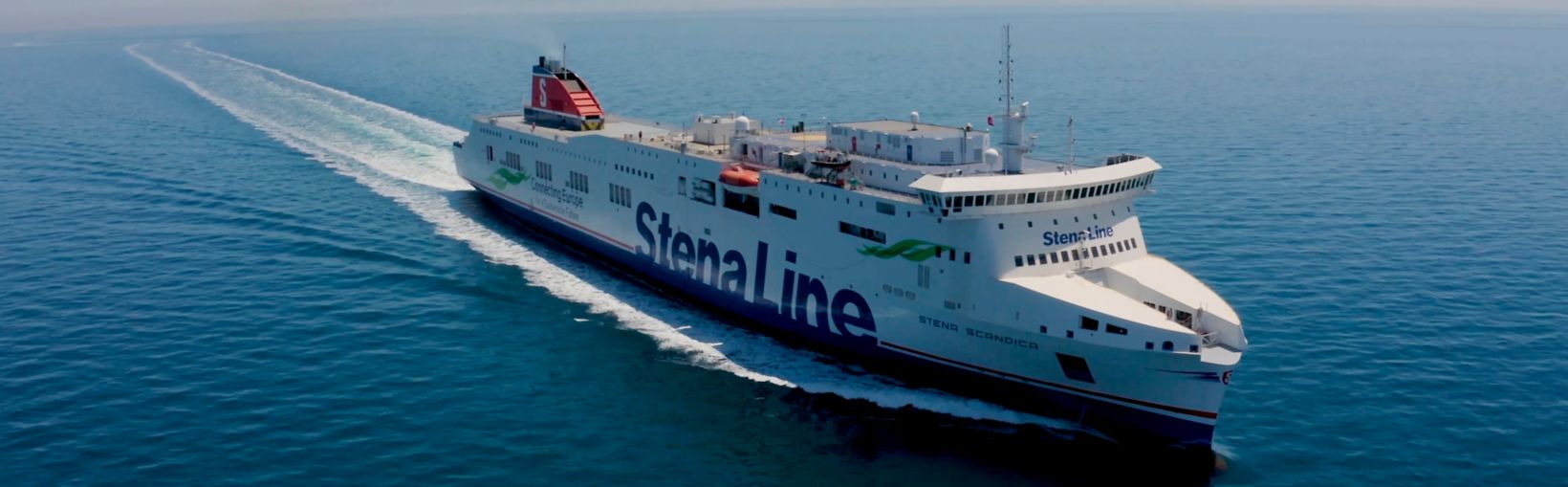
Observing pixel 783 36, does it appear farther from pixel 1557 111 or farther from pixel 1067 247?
pixel 1067 247

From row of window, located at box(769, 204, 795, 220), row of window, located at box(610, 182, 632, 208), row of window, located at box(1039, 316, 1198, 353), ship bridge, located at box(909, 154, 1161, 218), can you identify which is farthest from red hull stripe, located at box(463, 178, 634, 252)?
row of window, located at box(1039, 316, 1198, 353)

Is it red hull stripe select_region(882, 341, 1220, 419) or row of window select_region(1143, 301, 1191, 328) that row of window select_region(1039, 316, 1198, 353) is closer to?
red hull stripe select_region(882, 341, 1220, 419)

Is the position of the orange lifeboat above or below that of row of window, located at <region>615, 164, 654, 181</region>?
above

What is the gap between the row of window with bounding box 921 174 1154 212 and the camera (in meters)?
28.4

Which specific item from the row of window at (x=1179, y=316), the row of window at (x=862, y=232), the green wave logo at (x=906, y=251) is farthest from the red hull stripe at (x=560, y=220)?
the row of window at (x=1179, y=316)

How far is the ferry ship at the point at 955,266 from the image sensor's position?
2698cm

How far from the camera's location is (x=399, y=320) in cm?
3588

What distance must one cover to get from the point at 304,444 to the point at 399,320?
9726 mm

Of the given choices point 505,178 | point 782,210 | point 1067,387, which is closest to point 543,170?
point 505,178

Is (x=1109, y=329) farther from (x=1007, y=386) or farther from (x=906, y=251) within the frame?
(x=906, y=251)

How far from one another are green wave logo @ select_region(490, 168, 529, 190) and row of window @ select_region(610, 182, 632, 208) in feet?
26.7

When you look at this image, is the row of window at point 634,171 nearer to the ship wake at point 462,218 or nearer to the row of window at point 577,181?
the row of window at point 577,181

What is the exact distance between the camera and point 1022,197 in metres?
28.7

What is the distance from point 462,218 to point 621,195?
11582 millimetres
